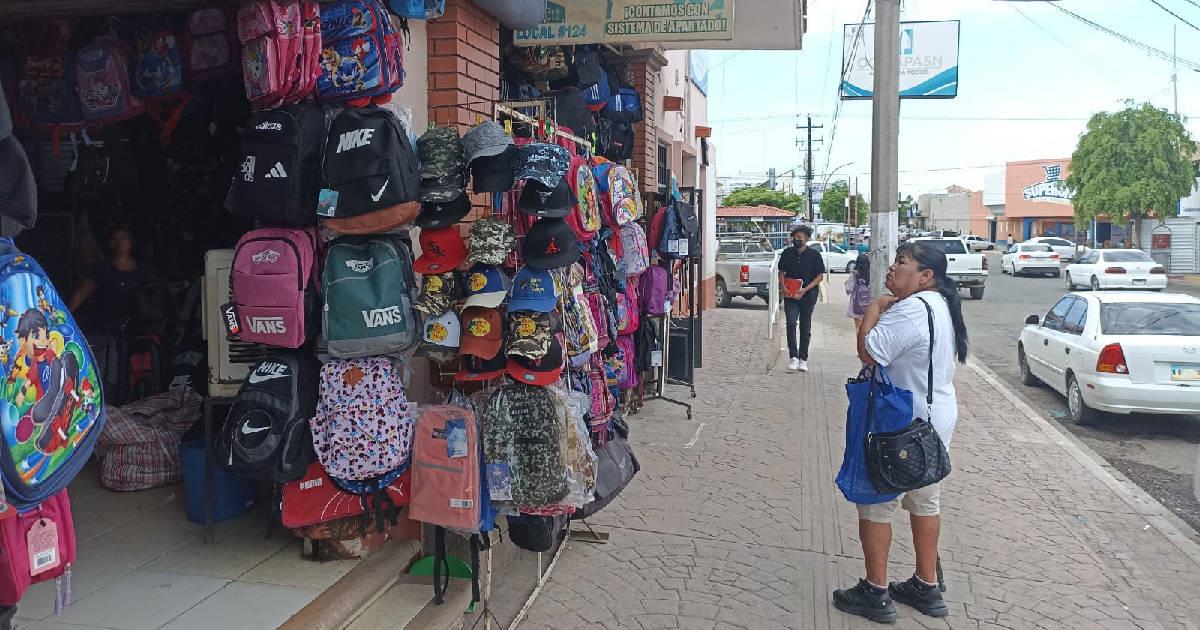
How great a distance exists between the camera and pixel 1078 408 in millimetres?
9766

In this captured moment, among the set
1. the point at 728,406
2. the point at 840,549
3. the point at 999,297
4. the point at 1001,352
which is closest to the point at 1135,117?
the point at 999,297

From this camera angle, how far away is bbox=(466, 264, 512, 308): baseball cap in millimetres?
4094

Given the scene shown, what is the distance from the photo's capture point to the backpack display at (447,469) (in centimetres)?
400

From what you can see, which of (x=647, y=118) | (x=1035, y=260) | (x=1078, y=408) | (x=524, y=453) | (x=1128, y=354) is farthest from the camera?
(x=1035, y=260)

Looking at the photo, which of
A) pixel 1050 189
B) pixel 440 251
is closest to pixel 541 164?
pixel 440 251

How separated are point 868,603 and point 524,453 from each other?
2020 mm

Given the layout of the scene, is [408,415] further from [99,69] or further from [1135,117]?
[1135,117]

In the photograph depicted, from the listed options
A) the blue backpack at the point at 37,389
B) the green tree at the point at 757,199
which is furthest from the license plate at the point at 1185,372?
the green tree at the point at 757,199

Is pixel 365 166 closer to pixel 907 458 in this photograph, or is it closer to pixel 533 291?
pixel 533 291

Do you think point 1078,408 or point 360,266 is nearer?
point 360,266

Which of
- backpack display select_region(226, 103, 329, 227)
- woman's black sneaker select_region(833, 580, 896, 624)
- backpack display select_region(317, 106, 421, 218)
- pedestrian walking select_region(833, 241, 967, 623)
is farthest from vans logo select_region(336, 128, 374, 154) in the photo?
woman's black sneaker select_region(833, 580, 896, 624)

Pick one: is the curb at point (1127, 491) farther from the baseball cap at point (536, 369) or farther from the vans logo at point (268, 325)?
the vans logo at point (268, 325)

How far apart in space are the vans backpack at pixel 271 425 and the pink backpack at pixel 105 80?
2076mm

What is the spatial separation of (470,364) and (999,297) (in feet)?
84.4
